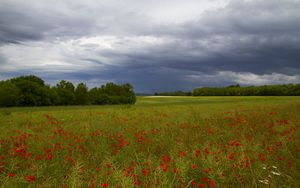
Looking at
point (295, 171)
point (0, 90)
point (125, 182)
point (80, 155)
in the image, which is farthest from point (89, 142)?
point (0, 90)

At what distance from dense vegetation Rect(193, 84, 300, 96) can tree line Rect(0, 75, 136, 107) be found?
48.7 meters

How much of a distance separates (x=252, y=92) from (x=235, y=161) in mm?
104194

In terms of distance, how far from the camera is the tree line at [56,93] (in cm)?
5392

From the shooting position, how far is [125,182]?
4113 mm

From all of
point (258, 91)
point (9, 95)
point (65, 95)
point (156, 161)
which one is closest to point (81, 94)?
point (65, 95)

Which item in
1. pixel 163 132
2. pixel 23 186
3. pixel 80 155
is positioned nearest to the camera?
pixel 23 186

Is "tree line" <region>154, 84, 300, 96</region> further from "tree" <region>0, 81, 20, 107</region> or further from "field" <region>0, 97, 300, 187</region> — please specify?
"field" <region>0, 97, 300, 187</region>

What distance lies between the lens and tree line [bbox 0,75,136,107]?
53.9m

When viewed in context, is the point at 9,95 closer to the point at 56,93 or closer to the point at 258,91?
the point at 56,93

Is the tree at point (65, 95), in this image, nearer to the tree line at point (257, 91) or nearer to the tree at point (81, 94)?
the tree at point (81, 94)

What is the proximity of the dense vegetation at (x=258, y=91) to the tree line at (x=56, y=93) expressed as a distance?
48.7 metres

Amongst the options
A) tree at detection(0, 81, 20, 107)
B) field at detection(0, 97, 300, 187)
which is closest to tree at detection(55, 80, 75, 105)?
tree at detection(0, 81, 20, 107)

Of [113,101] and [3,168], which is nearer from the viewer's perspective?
[3,168]

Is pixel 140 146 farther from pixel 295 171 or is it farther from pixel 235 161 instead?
pixel 295 171
